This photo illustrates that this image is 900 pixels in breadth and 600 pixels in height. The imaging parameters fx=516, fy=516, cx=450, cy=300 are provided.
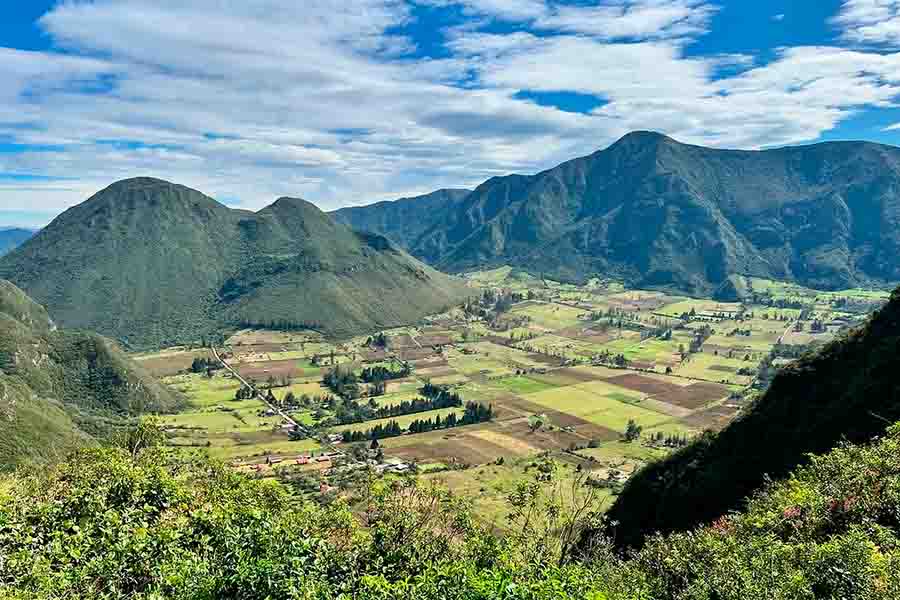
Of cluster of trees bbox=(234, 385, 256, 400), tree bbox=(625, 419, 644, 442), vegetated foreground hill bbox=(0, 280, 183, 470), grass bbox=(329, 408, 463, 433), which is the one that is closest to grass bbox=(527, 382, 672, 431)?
tree bbox=(625, 419, 644, 442)

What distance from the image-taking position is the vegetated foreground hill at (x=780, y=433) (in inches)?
1929

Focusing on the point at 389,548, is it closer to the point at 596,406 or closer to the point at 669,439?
the point at 669,439

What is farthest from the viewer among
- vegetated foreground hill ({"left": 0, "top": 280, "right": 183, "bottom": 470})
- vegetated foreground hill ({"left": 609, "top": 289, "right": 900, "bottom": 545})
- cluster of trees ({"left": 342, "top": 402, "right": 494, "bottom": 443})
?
cluster of trees ({"left": 342, "top": 402, "right": 494, "bottom": 443})

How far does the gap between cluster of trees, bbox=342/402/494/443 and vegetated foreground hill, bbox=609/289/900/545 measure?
297 ft

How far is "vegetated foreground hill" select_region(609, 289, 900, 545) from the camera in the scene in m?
49.0

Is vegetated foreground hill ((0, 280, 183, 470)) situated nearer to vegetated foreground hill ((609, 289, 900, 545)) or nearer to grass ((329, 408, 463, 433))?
grass ((329, 408, 463, 433))

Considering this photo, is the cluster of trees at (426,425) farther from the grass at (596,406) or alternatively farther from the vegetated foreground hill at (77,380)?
the vegetated foreground hill at (77,380)

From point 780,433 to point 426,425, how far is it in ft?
352

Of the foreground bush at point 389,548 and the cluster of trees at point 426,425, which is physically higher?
the foreground bush at point 389,548

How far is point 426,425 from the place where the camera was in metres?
152

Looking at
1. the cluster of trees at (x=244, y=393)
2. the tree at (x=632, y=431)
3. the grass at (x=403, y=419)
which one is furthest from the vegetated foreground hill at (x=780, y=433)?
the cluster of trees at (x=244, y=393)

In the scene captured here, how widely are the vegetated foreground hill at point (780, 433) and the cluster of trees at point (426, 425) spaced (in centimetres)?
9048

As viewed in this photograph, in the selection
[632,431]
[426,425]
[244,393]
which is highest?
[244,393]

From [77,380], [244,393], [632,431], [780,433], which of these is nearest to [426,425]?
[632,431]
